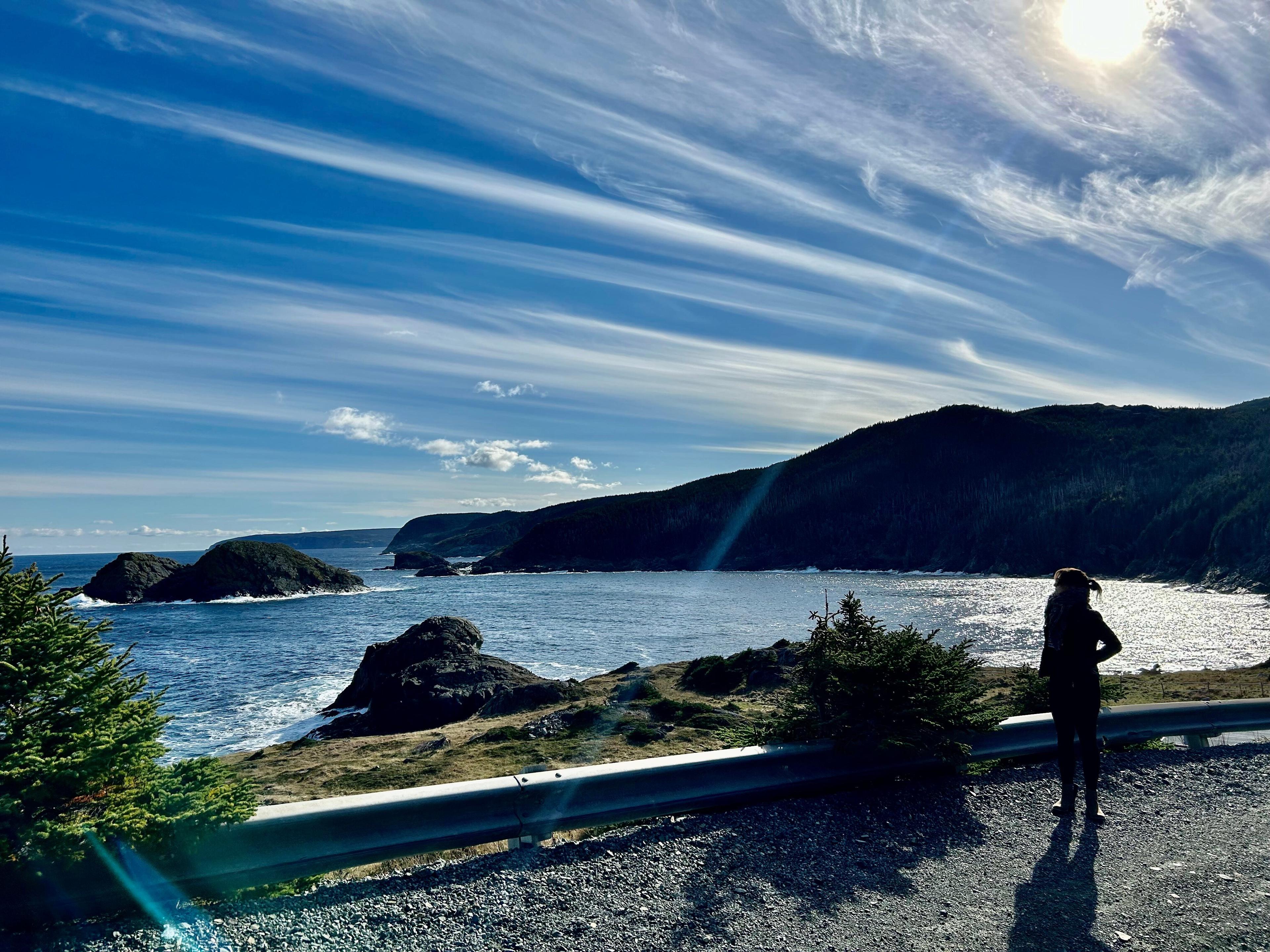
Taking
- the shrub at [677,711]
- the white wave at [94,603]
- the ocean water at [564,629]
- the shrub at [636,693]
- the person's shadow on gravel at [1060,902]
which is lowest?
the white wave at [94,603]

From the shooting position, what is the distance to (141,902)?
3.73 meters

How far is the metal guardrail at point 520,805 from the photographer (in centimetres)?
408

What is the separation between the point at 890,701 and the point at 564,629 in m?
54.3

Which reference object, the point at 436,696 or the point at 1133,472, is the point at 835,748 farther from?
the point at 1133,472

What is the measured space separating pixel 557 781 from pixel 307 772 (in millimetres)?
13144

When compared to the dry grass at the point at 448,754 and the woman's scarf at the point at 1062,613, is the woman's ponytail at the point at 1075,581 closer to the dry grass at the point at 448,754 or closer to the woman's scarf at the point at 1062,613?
the woman's scarf at the point at 1062,613

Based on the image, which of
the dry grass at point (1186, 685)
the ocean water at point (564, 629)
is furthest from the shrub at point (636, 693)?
the ocean water at point (564, 629)

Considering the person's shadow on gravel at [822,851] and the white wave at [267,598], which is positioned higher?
the person's shadow on gravel at [822,851]

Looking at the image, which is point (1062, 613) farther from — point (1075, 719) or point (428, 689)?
point (428, 689)

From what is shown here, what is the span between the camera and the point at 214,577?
99.4m

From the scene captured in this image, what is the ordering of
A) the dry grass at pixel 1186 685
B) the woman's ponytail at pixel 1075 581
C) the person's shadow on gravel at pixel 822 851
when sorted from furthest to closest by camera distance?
the dry grass at pixel 1186 685
the woman's ponytail at pixel 1075 581
the person's shadow on gravel at pixel 822 851

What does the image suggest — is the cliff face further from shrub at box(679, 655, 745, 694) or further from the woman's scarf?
the woman's scarf

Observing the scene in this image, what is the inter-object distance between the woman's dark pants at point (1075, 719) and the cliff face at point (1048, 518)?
101m

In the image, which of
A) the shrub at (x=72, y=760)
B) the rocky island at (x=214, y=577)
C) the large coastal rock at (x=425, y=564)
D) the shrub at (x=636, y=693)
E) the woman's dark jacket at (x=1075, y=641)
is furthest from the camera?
the large coastal rock at (x=425, y=564)
